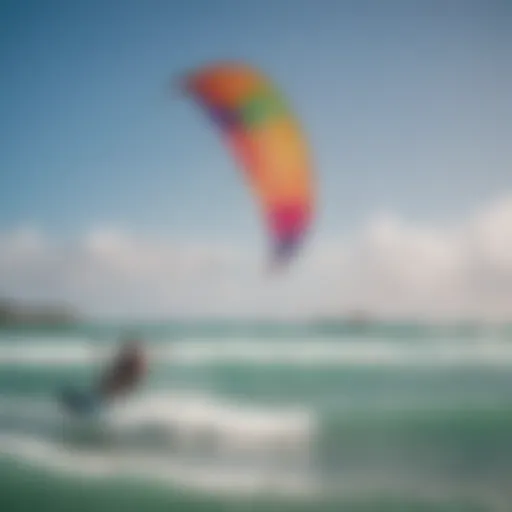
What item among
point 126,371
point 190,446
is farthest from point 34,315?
point 190,446

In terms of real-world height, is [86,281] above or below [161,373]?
above

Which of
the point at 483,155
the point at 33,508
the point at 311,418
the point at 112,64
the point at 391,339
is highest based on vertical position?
the point at 112,64

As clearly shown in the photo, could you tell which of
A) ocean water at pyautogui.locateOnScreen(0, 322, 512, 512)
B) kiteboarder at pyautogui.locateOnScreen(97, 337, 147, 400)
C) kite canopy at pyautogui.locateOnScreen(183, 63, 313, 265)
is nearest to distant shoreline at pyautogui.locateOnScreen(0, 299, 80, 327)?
ocean water at pyautogui.locateOnScreen(0, 322, 512, 512)

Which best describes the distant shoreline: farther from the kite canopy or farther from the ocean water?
the kite canopy

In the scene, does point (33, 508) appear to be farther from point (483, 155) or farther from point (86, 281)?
point (483, 155)

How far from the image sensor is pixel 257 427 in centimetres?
172

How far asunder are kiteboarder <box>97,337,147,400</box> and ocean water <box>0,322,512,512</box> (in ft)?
0.08

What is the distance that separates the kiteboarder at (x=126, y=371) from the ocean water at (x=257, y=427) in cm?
2

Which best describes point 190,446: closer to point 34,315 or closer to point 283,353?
point 283,353

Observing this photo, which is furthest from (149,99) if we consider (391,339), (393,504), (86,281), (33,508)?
(393,504)

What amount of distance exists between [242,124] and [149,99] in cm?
22

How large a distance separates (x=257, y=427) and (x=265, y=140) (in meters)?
0.64

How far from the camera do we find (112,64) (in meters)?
1.78

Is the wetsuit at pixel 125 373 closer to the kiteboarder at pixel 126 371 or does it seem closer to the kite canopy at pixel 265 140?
the kiteboarder at pixel 126 371
